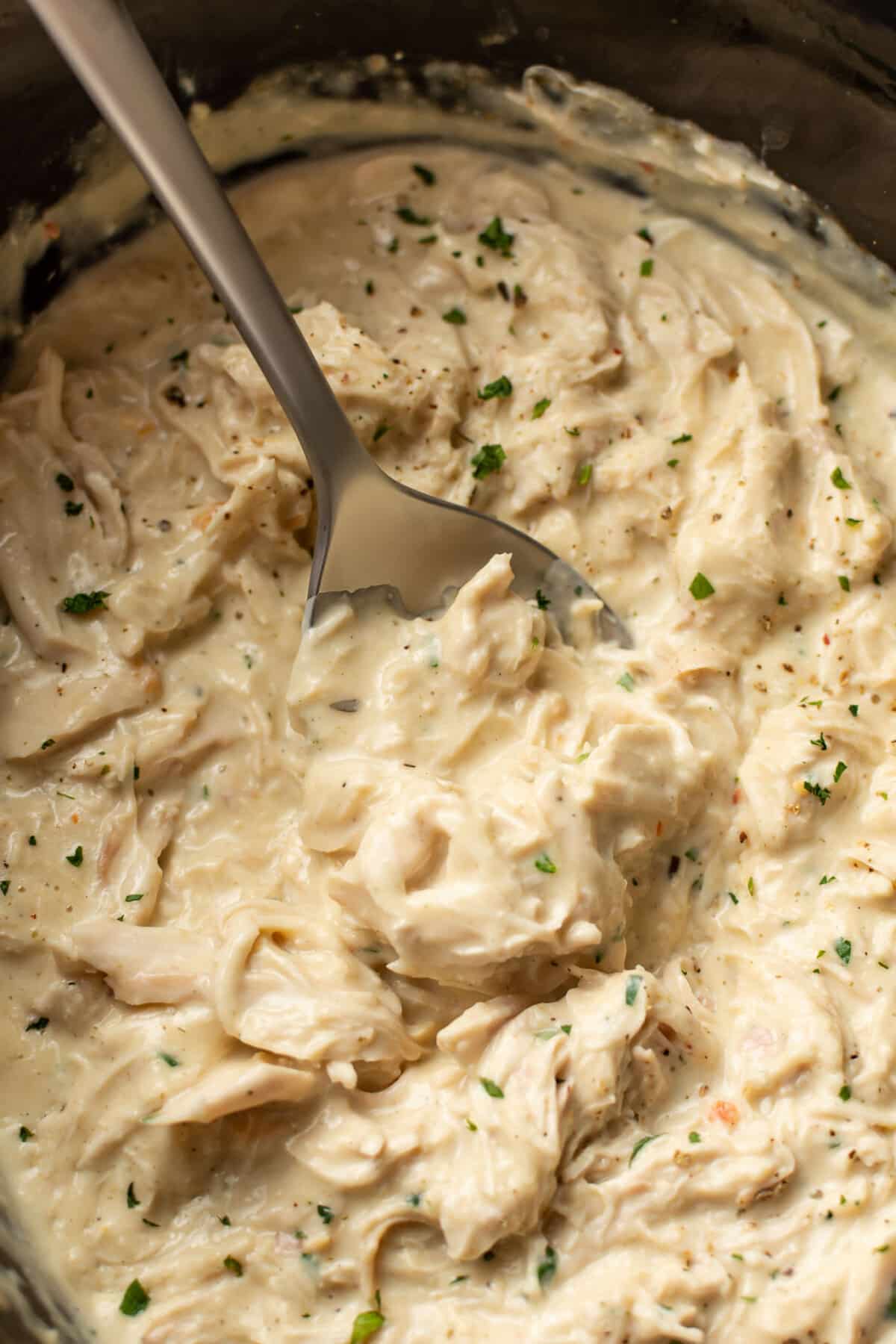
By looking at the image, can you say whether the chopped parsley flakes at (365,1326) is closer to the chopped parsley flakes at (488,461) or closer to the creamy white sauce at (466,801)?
the creamy white sauce at (466,801)

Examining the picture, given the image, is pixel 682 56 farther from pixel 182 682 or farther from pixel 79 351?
pixel 182 682

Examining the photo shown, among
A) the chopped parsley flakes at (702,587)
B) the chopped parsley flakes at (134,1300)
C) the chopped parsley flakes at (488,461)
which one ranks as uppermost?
the chopped parsley flakes at (488,461)

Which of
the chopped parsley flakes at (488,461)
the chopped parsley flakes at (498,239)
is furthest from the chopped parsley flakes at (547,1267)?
the chopped parsley flakes at (498,239)

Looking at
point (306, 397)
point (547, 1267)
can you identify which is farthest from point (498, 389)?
point (547, 1267)

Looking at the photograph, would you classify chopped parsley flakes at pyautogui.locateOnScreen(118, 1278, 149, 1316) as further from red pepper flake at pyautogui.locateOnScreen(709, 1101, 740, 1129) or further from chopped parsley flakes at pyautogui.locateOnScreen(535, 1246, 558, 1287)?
red pepper flake at pyautogui.locateOnScreen(709, 1101, 740, 1129)

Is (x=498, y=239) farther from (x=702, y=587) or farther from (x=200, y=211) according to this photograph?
(x=702, y=587)

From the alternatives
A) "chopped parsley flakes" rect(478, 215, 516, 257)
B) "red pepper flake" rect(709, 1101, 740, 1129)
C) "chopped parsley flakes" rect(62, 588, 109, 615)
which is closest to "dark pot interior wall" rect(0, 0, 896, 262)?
"chopped parsley flakes" rect(478, 215, 516, 257)
